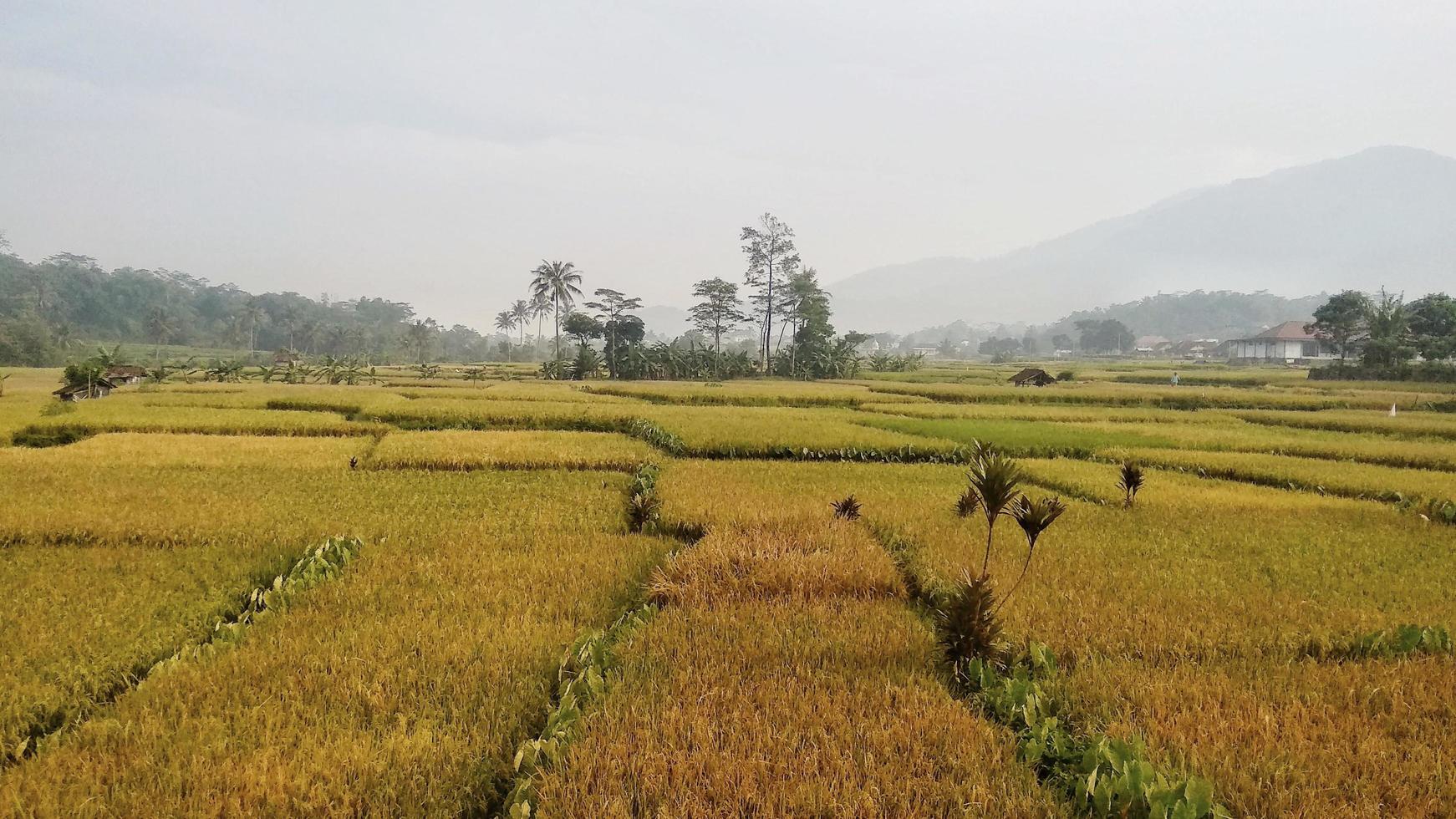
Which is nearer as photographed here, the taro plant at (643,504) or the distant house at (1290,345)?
the taro plant at (643,504)

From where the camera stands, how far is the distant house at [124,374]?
→ 87.0ft

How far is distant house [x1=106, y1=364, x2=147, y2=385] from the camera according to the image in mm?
26531

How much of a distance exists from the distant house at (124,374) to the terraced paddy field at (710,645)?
861 inches

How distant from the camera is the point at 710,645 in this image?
13.8ft

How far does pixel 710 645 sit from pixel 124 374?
34.8m

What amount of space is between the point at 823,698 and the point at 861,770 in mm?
588

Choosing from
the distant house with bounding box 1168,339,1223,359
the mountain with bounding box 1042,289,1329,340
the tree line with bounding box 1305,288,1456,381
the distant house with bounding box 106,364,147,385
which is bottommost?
the distant house with bounding box 106,364,147,385

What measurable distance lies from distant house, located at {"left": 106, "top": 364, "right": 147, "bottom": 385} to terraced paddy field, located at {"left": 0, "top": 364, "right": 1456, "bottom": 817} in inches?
861

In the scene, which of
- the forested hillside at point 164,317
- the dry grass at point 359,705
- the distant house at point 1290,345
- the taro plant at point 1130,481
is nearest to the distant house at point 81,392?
the dry grass at point 359,705

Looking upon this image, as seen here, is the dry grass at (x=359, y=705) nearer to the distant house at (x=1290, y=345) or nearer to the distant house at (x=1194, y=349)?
the distant house at (x=1290, y=345)

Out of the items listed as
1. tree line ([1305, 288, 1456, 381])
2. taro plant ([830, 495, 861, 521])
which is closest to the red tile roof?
tree line ([1305, 288, 1456, 381])

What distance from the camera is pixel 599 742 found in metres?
3.09

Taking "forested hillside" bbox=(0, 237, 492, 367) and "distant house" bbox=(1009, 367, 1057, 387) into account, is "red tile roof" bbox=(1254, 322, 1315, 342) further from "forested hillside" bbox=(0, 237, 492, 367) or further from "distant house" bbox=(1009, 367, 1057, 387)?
"forested hillside" bbox=(0, 237, 492, 367)

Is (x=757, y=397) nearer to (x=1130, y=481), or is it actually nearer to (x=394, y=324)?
(x=1130, y=481)
